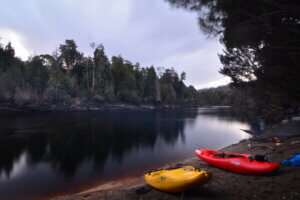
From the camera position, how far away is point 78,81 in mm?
60906

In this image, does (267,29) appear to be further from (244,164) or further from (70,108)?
(70,108)

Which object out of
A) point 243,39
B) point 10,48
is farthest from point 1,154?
point 10,48

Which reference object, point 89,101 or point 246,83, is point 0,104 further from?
point 246,83

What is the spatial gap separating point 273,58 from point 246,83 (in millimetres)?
2984

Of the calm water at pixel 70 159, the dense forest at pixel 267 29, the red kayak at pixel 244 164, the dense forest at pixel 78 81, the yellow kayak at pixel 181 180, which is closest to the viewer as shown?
the dense forest at pixel 267 29

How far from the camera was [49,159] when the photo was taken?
Answer: 10.2 metres

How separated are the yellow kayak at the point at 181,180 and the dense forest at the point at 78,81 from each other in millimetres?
45111

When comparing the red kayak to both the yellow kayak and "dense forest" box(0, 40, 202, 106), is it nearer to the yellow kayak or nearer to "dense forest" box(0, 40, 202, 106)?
the yellow kayak

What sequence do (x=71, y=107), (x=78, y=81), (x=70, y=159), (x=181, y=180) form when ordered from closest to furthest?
1. (x=181, y=180)
2. (x=70, y=159)
3. (x=71, y=107)
4. (x=78, y=81)

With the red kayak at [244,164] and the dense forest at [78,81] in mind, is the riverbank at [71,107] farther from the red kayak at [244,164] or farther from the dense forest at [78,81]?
the red kayak at [244,164]

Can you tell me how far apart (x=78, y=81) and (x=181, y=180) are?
63.5 m

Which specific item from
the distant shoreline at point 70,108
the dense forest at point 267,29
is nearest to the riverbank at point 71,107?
the distant shoreline at point 70,108

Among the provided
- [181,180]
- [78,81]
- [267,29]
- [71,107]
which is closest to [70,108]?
[71,107]

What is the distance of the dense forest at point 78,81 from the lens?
139 feet
